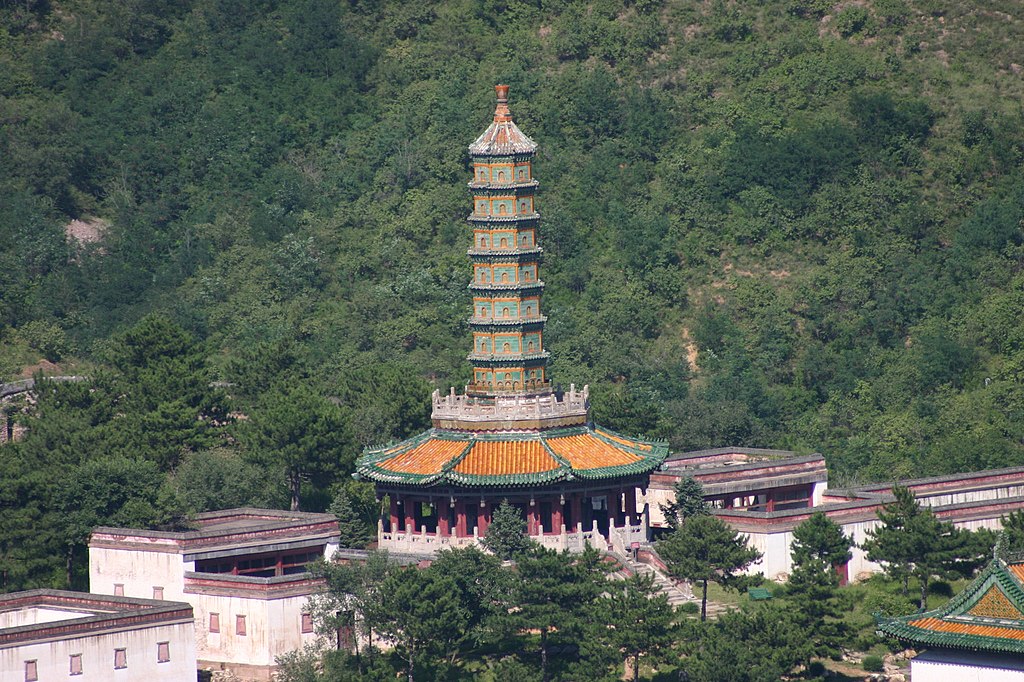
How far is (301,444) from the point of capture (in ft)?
398

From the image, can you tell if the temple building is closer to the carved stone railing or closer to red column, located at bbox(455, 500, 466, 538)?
red column, located at bbox(455, 500, 466, 538)

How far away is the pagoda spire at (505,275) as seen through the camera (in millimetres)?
117250

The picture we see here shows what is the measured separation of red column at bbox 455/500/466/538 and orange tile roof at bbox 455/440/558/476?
138cm

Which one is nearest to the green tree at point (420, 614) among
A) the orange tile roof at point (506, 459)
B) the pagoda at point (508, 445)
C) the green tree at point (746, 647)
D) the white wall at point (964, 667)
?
the green tree at point (746, 647)

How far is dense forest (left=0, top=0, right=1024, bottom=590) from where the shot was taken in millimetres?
138250

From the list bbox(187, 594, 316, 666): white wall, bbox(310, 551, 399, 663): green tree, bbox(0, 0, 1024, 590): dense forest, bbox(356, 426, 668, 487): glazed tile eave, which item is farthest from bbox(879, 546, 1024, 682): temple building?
bbox(0, 0, 1024, 590): dense forest

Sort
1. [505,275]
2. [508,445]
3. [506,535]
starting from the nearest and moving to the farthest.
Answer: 1. [506,535]
2. [508,445]
3. [505,275]

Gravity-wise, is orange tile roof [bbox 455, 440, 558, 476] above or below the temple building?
above

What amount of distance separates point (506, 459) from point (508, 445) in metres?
0.95

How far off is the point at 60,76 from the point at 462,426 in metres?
71.7

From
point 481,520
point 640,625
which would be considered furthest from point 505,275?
point 640,625

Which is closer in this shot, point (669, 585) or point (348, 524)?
point (669, 585)

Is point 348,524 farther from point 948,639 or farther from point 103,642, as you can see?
point 948,639

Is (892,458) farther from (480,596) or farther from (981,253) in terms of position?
(480,596)
